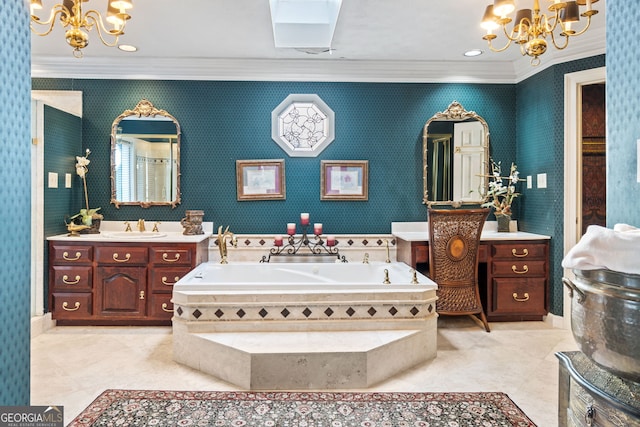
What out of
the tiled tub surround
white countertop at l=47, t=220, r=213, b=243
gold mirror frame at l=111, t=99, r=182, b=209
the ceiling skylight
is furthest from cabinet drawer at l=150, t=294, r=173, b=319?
the ceiling skylight

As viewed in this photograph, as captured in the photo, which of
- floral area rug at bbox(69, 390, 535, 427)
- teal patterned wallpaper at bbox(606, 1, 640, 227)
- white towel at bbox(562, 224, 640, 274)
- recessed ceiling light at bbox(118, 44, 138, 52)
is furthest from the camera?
recessed ceiling light at bbox(118, 44, 138, 52)

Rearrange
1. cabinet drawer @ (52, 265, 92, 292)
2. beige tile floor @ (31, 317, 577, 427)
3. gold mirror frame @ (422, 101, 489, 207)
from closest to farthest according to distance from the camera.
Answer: beige tile floor @ (31, 317, 577, 427) → cabinet drawer @ (52, 265, 92, 292) → gold mirror frame @ (422, 101, 489, 207)

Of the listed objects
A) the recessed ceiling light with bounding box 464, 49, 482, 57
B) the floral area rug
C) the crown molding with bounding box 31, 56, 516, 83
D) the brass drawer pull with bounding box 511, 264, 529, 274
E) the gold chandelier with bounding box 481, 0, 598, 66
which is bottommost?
the floral area rug

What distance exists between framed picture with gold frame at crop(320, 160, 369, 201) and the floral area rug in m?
2.33

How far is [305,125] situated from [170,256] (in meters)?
1.90

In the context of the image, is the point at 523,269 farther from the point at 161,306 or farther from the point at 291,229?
the point at 161,306

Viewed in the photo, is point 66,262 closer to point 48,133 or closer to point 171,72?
point 48,133

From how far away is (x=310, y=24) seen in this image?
138 inches

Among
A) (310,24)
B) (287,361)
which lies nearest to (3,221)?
(287,361)

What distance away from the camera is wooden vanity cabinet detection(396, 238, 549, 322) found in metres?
3.82

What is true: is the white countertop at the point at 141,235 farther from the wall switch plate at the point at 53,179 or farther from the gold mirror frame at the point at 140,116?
the wall switch plate at the point at 53,179

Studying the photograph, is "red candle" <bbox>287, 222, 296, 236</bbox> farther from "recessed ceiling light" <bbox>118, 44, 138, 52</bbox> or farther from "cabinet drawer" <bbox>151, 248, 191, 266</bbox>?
"recessed ceiling light" <bbox>118, 44, 138, 52</bbox>

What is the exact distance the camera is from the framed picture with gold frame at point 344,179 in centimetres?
435

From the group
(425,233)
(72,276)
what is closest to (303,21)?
(425,233)
